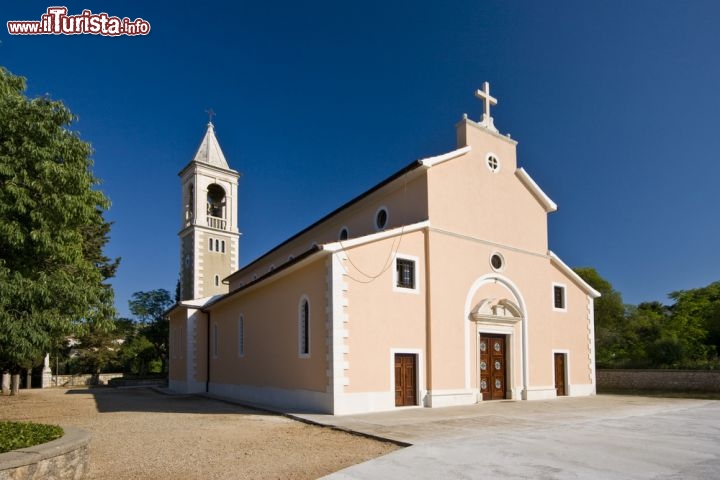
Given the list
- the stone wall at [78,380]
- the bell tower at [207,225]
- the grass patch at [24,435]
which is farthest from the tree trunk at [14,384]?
the grass patch at [24,435]

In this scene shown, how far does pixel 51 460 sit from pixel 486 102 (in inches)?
811

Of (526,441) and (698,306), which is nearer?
(526,441)

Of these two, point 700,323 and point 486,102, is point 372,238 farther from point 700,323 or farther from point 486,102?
point 700,323

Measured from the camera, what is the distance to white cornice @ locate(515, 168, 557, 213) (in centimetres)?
2291

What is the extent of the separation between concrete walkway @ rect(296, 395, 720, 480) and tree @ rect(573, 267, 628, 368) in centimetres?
2304

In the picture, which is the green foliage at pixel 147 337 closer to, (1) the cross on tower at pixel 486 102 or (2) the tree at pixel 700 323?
(1) the cross on tower at pixel 486 102

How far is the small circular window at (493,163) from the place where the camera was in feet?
71.7

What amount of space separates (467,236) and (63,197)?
13715 millimetres

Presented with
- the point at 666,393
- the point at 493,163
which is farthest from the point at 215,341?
the point at 666,393

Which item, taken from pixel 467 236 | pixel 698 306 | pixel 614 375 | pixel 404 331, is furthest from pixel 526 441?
pixel 698 306

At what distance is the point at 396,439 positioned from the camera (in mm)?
10695

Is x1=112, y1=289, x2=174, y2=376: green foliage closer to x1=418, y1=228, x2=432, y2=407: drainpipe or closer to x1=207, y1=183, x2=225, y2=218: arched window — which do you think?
x1=207, y1=183, x2=225, y2=218: arched window

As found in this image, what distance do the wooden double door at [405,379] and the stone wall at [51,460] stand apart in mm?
10542

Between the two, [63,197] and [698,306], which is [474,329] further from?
[698,306]
